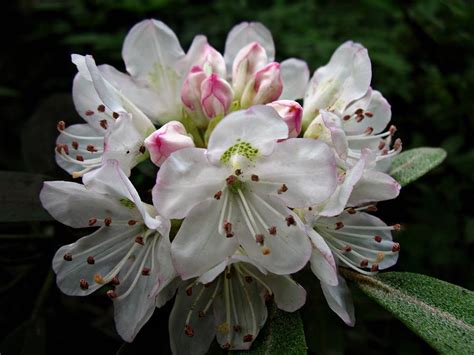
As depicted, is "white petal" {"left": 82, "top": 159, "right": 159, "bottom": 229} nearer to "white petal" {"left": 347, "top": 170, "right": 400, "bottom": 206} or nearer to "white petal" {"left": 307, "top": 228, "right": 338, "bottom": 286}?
"white petal" {"left": 307, "top": 228, "right": 338, "bottom": 286}

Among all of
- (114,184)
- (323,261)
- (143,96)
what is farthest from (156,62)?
(323,261)

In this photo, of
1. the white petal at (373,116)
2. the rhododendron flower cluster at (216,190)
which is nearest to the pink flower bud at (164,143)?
the rhododendron flower cluster at (216,190)

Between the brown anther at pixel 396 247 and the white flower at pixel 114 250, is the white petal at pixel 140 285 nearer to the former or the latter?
the white flower at pixel 114 250

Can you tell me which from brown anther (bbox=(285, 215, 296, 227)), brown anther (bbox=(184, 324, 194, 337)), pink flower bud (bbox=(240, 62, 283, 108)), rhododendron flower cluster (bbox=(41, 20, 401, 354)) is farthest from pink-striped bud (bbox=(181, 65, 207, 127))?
brown anther (bbox=(184, 324, 194, 337))

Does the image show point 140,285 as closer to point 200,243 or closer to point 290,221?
point 200,243

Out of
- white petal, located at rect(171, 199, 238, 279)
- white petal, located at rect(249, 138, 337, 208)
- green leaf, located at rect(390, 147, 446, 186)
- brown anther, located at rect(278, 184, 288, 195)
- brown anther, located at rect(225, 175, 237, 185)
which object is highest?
white petal, located at rect(249, 138, 337, 208)

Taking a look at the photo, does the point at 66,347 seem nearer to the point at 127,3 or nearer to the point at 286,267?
the point at 286,267

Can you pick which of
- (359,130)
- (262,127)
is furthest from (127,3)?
(262,127)
